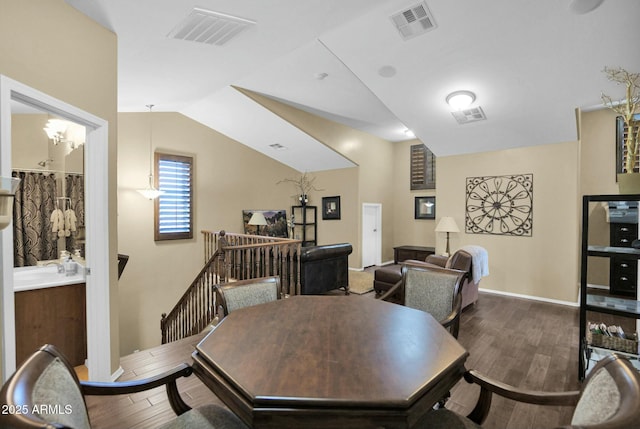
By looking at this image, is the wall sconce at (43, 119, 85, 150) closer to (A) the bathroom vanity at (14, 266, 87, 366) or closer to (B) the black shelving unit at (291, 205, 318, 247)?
(A) the bathroom vanity at (14, 266, 87, 366)

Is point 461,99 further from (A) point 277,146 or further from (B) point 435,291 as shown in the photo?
(A) point 277,146

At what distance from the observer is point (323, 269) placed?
4.74m

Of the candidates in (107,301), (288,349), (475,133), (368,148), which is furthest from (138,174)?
(475,133)

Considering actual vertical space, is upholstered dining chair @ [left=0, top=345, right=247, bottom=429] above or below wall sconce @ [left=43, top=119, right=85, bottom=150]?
below

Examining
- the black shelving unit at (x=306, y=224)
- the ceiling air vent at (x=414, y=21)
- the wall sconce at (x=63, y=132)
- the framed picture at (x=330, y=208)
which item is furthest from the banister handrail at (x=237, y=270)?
the black shelving unit at (x=306, y=224)

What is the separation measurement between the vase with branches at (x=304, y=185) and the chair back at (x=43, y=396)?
23.1 feet

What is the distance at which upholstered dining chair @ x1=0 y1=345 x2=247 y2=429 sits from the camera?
686 mm

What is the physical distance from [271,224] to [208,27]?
5127mm

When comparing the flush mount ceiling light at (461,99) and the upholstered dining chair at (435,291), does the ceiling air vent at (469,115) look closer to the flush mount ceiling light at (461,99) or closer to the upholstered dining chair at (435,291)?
the flush mount ceiling light at (461,99)

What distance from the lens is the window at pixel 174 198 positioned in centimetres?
581

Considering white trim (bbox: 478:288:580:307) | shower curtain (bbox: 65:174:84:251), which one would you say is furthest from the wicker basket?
shower curtain (bbox: 65:174:84:251)

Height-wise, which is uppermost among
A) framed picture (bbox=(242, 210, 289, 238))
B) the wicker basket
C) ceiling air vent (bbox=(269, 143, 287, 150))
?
ceiling air vent (bbox=(269, 143, 287, 150))

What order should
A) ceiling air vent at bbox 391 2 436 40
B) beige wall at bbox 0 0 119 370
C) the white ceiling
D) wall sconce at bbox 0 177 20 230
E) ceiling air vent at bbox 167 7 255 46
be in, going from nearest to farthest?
wall sconce at bbox 0 177 20 230 < beige wall at bbox 0 0 119 370 < ceiling air vent at bbox 167 7 255 46 < the white ceiling < ceiling air vent at bbox 391 2 436 40

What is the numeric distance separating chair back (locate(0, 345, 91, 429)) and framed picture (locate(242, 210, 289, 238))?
6.17 m
